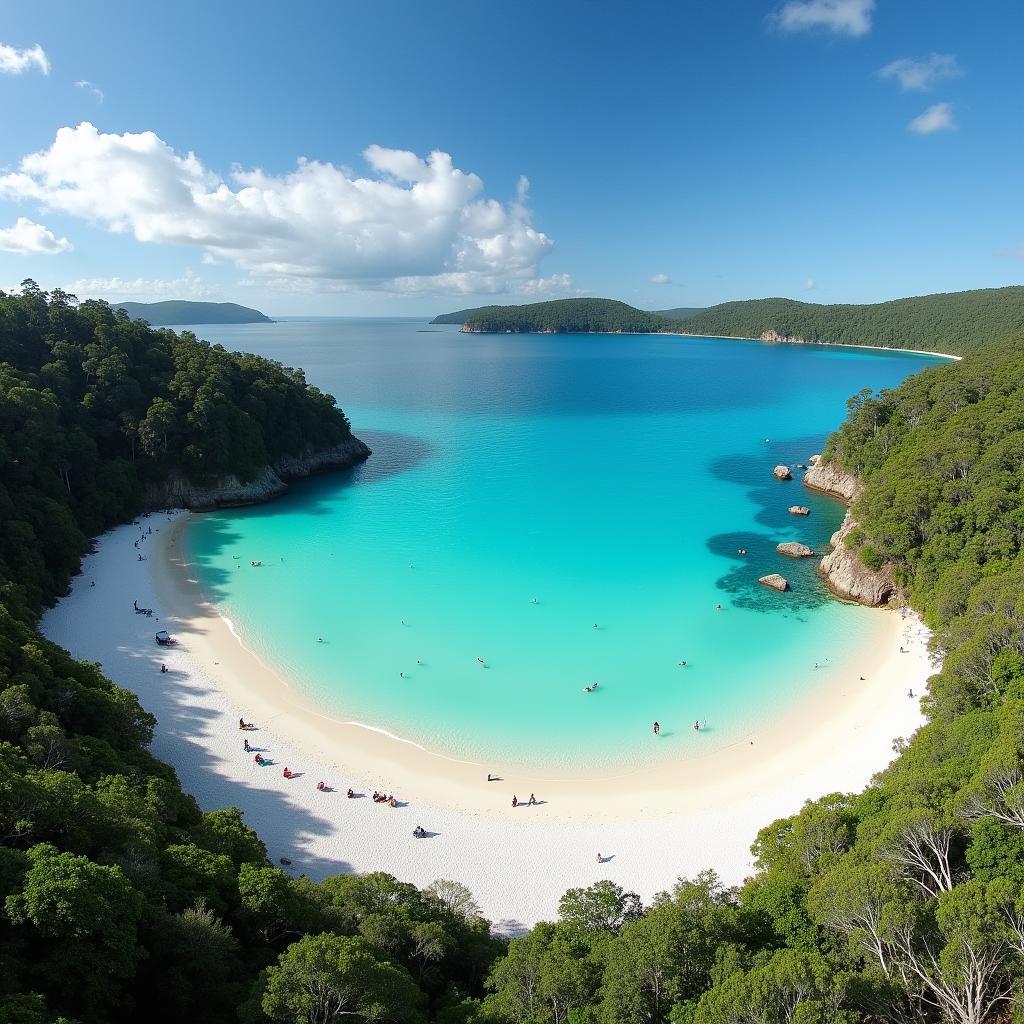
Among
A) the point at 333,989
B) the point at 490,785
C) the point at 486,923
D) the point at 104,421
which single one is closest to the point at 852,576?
the point at 490,785

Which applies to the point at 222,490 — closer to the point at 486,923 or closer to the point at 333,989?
the point at 486,923

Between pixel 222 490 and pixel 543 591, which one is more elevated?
pixel 222 490

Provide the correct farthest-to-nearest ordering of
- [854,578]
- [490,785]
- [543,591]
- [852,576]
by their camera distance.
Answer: [543,591] → [852,576] → [854,578] → [490,785]

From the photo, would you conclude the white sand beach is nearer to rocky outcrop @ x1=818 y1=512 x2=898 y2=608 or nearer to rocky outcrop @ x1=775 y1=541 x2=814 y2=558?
rocky outcrop @ x1=818 y1=512 x2=898 y2=608

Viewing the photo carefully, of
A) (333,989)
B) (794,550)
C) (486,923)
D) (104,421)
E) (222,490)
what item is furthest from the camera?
(222,490)

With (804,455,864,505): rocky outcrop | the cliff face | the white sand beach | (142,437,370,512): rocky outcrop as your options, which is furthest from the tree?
(804,455,864,505): rocky outcrop

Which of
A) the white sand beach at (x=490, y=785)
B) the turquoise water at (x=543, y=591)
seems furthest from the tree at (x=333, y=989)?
the turquoise water at (x=543, y=591)

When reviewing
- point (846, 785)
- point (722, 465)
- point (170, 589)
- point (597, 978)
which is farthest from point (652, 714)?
point (722, 465)
